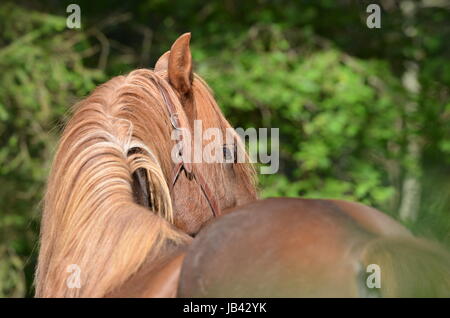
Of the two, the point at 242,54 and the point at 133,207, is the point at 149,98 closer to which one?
the point at 133,207

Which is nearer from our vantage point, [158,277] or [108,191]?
[158,277]

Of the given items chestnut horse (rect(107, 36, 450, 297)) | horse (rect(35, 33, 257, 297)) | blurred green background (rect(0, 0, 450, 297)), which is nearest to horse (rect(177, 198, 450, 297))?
chestnut horse (rect(107, 36, 450, 297))

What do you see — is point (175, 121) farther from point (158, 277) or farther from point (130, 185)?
point (158, 277)

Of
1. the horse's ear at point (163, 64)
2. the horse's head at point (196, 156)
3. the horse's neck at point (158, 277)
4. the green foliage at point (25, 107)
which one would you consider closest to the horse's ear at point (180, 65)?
the horse's head at point (196, 156)

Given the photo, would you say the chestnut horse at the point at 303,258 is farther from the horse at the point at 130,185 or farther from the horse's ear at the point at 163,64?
the horse's ear at the point at 163,64

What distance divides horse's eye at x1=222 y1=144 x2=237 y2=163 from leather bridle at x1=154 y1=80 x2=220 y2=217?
0.12 m

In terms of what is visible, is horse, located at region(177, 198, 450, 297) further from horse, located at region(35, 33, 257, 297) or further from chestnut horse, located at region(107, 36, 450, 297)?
horse, located at region(35, 33, 257, 297)

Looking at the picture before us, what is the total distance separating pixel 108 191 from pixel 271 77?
4.08m

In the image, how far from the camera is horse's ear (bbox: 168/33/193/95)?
201 centimetres

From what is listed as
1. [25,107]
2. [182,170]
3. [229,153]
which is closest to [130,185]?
[182,170]

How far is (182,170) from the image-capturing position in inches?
75.6

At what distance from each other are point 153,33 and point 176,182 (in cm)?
451

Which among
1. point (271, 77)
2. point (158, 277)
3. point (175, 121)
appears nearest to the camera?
point (158, 277)

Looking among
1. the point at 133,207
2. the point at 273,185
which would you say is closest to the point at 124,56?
the point at 273,185
